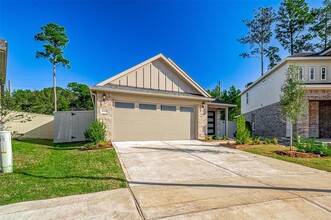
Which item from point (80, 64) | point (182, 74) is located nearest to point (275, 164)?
point (182, 74)

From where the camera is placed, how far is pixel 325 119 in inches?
576

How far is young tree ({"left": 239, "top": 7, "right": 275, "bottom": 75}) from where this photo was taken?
2680 cm

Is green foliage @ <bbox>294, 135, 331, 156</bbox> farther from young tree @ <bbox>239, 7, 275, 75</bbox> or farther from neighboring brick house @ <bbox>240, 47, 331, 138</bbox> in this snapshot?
young tree @ <bbox>239, 7, 275, 75</bbox>

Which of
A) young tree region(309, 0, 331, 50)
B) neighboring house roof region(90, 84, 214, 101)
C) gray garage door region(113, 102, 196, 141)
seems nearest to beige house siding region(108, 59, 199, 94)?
neighboring house roof region(90, 84, 214, 101)

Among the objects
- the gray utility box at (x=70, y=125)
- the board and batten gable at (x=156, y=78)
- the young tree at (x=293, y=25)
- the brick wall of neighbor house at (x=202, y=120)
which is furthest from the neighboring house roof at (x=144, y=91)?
the young tree at (x=293, y=25)

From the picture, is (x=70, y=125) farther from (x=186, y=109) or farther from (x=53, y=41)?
(x=53, y=41)

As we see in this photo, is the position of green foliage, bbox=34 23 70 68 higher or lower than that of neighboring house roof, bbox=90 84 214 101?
higher

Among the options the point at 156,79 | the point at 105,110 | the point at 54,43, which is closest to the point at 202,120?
the point at 156,79

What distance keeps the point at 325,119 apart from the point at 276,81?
4.70 m

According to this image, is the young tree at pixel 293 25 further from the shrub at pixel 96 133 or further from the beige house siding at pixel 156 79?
the shrub at pixel 96 133

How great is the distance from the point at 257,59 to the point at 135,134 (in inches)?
978

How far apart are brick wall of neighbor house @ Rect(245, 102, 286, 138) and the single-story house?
7028 millimetres

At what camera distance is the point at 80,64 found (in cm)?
2311

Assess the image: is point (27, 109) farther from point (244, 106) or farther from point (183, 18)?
point (244, 106)
